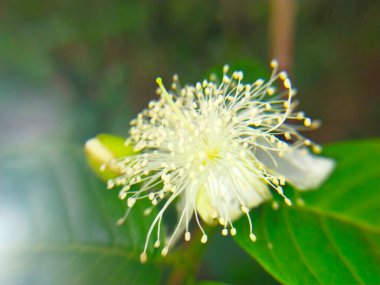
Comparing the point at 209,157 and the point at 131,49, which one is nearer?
the point at 209,157

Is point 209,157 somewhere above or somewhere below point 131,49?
below

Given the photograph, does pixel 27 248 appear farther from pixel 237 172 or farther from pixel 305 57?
pixel 305 57

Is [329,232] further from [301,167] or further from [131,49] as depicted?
[131,49]

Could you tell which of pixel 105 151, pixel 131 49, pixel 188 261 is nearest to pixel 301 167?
pixel 188 261

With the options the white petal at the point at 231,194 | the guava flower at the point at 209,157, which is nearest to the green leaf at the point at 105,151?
the guava flower at the point at 209,157

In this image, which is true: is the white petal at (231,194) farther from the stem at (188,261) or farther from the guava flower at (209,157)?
the stem at (188,261)

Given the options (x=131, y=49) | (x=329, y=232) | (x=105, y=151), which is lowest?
(x=329, y=232)
